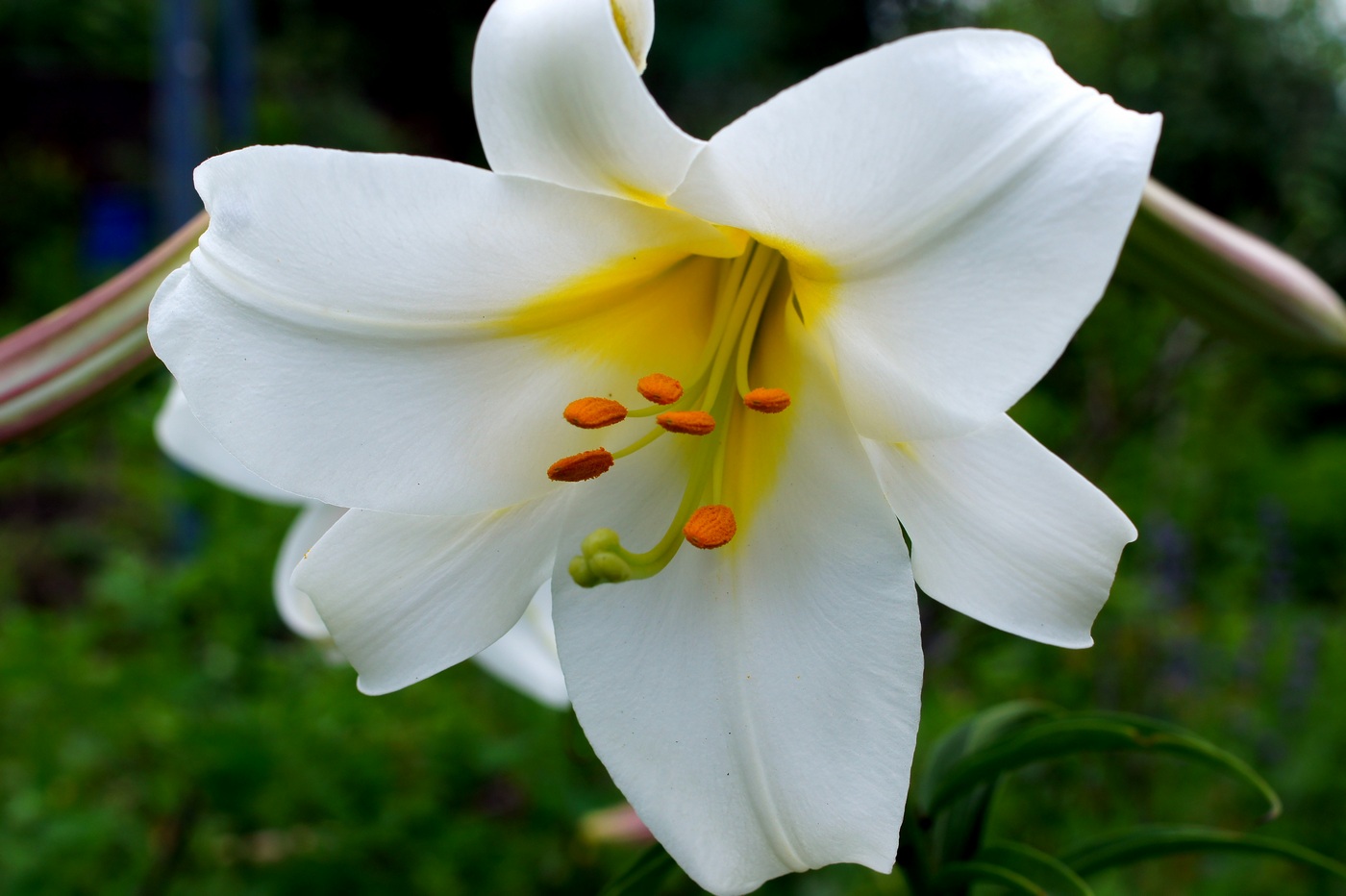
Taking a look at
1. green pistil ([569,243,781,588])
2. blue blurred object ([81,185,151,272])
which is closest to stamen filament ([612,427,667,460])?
green pistil ([569,243,781,588])

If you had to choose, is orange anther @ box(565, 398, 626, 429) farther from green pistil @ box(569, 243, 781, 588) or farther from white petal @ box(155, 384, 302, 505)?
white petal @ box(155, 384, 302, 505)

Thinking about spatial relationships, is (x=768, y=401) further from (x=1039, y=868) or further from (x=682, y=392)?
(x=1039, y=868)

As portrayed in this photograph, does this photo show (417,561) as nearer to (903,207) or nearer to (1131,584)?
(903,207)

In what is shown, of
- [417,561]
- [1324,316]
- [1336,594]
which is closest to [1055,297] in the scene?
[417,561]

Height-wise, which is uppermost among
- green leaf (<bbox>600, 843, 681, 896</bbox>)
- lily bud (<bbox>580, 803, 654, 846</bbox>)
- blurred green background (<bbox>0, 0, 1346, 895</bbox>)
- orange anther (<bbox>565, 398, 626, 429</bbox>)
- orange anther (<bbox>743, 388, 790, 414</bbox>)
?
orange anther (<bbox>743, 388, 790, 414</bbox>)

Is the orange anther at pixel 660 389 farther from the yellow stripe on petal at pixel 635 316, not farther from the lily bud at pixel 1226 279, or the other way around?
the lily bud at pixel 1226 279

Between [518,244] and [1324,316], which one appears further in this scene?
[1324,316]

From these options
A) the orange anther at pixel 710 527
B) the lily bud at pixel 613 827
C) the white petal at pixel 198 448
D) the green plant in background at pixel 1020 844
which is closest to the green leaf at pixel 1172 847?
the green plant in background at pixel 1020 844
